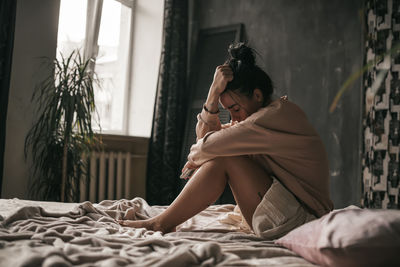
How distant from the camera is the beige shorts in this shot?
4.83 ft

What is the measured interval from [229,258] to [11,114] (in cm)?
262

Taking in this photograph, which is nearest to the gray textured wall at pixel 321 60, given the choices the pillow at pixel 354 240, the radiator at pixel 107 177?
the radiator at pixel 107 177

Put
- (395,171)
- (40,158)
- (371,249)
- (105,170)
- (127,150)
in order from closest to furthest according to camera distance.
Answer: (371,249), (395,171), (40,158), (105,170), (127,150)

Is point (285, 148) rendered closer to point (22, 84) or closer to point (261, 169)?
point (261, 169)

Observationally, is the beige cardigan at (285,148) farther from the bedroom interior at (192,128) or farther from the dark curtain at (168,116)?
the dark curtain at (168,116)

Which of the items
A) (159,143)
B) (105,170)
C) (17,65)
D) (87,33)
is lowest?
(105,170)

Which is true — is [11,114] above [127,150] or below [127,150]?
above

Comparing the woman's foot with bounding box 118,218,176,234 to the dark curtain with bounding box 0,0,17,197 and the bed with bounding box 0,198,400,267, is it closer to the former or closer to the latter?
the bed with bounding box 0,198,400,267

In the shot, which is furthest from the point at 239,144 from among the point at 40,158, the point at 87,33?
the point at 87,33

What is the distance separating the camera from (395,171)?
9.85 feet

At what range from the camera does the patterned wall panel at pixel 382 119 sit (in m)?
3.02

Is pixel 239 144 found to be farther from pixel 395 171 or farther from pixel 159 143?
pixel 159 143

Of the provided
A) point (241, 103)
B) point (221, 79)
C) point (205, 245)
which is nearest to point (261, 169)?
point (241, 103)

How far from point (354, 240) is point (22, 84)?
2.88 meters
